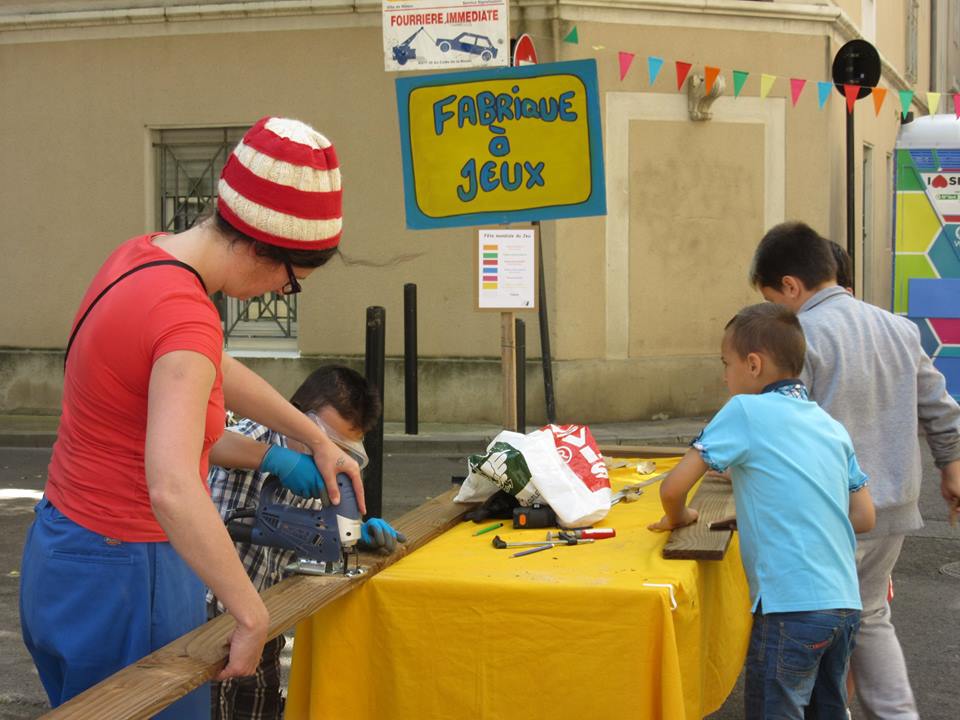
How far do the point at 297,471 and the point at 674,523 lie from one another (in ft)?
3.78

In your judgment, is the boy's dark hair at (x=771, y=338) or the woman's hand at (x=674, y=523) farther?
the woman's hand at (x=674, y=523)

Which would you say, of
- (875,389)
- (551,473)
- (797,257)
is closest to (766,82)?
(797,257)

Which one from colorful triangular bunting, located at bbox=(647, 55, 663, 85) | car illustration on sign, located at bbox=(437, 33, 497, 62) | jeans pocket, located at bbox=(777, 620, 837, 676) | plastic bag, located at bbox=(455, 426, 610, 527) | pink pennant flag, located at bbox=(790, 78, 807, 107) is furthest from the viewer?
pink pennant flag, located at bbox=(790, 78, 807, 107)

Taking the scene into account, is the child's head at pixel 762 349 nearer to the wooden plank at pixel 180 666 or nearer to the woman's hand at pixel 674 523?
the woman's hand at pixel 674 523

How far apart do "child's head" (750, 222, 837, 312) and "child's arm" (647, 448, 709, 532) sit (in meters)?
0.82

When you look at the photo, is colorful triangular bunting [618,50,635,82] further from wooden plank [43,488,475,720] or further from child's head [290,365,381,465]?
wooden plank [43,488,475,720]

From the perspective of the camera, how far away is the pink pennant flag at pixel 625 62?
13.0 m

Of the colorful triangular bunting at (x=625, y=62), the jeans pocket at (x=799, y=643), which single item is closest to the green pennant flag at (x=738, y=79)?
the colorful triangular bunting at (x=625, y=62)

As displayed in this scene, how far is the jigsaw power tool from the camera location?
10.1 ft

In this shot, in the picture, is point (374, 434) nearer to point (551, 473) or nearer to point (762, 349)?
point (551, 473)

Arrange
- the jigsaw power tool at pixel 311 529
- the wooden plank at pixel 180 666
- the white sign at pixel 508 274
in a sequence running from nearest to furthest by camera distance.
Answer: the wooden plank at pixel 180 666 < the jigsaw power tool at pixel 311 529 < the white sign at pixel 508 274

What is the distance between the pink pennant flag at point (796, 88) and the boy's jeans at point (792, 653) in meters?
11.0

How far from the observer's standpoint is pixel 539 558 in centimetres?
344

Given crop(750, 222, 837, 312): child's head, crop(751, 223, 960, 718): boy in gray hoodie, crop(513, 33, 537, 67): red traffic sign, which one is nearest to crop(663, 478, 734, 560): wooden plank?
crop(751, 223, 960, 718): boy in gray hoodie
